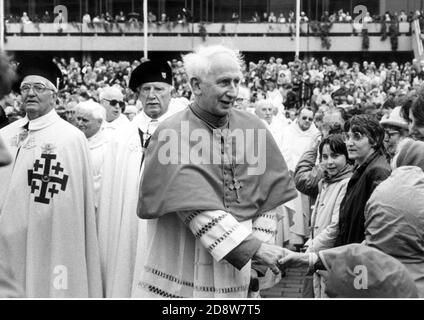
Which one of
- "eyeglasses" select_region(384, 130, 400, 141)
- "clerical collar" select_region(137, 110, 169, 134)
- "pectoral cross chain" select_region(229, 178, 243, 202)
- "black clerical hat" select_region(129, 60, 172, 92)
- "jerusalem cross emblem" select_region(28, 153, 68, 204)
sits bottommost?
"jerusalem cross emblem" select_region(28, 153, 68, 204)

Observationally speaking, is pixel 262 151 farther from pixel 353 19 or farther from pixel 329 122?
pixel 353 19

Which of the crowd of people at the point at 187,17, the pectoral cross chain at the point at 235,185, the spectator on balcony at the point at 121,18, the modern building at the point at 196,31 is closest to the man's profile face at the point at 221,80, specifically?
the pectoral cross chain at the point at 235,185

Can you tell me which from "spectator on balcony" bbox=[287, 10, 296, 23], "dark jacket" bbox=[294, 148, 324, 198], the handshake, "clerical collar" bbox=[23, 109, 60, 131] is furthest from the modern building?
the handshake

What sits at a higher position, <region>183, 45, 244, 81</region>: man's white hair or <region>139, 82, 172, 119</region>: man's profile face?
<region>183, 45, 244, 81</region>: man's white hair

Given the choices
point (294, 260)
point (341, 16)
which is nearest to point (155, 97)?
point (294, 260)

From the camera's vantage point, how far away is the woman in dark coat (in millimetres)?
4938

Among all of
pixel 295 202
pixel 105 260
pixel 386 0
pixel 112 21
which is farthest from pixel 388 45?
pixel 105 260

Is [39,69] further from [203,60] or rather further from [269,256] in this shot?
[269,256]

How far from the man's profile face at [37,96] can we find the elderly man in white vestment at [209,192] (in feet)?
5.11

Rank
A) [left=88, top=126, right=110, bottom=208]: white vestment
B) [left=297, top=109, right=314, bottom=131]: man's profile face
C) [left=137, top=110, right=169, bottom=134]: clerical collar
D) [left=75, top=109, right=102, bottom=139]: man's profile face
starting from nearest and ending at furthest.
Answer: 1. [left=137, top=110, right=169, bottom=134]: clerical collar
2. [left=88, top=126, right=110, bottom=208]: white vestment
3. [left=75, top=109, right=102, bottom=139]: man's profile face
4. [left=297, top=109, right=314, bottom=131]: man's profile face

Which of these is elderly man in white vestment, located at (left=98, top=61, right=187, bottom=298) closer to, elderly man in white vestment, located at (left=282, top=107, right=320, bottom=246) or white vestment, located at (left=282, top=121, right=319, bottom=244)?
white vestment, located at (left=282, top=121, right=319, bottom=244)

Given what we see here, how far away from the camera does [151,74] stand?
5.91 meters

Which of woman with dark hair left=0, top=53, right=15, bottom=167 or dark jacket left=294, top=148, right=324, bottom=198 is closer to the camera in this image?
woman with dark hair left=0, top=53, right=15, bottom=167

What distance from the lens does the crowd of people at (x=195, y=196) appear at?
357 cm
